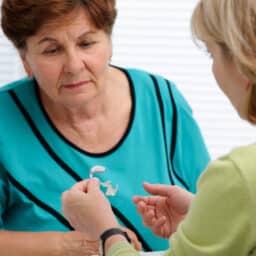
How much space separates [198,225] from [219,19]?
350mm

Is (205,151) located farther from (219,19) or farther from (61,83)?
(219,19)

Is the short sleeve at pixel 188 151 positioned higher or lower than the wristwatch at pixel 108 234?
lower

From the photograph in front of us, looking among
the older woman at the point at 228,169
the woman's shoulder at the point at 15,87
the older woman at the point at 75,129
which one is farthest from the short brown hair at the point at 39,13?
the older woman at the point at 228,169

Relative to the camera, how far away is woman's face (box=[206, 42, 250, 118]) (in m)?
1.16

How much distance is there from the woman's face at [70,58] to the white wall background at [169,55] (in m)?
0.79

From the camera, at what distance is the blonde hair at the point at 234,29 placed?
110 centimetres

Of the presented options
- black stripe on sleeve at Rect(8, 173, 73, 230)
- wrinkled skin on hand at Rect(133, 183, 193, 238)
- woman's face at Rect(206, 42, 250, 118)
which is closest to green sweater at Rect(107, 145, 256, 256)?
woman's face at Rect(206, 42, 250, 118)

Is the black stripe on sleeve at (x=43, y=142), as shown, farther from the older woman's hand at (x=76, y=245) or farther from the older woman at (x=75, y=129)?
the older woman's hand at (x=76, y=245)

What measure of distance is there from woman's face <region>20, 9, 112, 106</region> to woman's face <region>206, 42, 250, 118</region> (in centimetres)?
62

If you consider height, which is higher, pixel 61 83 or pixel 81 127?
pixel 61 83

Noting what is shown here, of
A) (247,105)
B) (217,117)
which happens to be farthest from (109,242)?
(217,117)

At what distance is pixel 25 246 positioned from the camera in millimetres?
1741

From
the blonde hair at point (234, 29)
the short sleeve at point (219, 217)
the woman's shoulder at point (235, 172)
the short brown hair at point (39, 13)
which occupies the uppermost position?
the blonde hair at point (234, 29)

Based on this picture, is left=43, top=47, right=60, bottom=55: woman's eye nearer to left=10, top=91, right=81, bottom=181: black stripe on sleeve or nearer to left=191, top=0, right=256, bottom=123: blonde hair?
left=10, top=91, right=81, bottom=181: black stripe on sleeve
